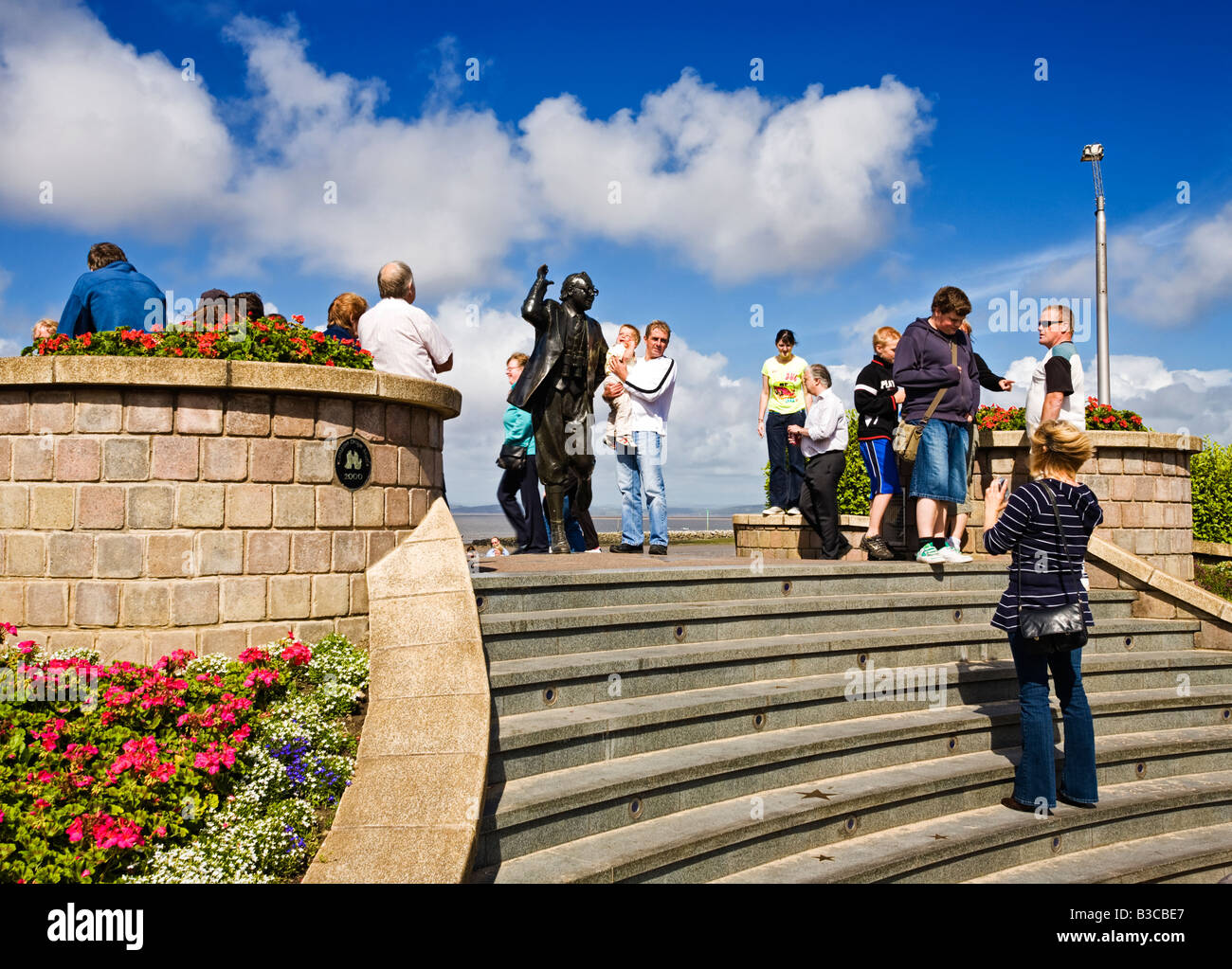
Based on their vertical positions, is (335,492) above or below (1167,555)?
above

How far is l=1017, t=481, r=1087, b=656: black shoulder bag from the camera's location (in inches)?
206

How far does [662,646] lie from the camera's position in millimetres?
6117

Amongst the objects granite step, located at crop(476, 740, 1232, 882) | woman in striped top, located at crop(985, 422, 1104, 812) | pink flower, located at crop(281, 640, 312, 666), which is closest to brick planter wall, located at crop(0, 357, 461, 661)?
pink flower, located at crop(281, 640, 312, 666)

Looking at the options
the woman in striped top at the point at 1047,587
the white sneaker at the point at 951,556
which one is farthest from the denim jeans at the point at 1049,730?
the white sneaker at the point at 951,556

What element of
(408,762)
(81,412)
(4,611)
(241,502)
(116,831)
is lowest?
(116,831)

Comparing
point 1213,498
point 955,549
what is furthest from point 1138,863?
point 1213,498

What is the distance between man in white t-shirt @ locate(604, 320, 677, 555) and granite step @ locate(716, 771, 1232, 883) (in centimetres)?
435

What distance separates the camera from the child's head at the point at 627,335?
9938 millimetres

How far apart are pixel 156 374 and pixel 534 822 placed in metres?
3.85

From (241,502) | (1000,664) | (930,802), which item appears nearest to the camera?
(930,802)

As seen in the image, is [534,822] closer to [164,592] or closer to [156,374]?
[164,592]

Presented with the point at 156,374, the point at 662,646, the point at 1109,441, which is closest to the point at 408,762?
the point at 662,646

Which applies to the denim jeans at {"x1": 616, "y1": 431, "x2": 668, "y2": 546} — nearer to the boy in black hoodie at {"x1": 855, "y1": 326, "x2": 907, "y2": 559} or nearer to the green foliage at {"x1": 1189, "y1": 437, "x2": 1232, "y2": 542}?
the boy in black hoodie at {"x1": 855, "y1": 326, "x2": 907, "y2": 559}

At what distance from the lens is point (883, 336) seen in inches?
367
